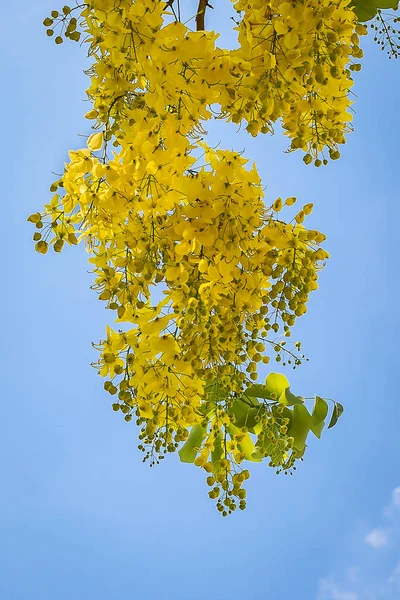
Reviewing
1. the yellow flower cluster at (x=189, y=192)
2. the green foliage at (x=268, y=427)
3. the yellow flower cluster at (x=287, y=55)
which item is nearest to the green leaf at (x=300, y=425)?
the green foliage at (x=268, y=427)

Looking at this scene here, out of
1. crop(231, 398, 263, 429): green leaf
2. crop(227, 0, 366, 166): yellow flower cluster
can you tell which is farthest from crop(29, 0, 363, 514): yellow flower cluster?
crop(231, 398, 263, 429): green leaf

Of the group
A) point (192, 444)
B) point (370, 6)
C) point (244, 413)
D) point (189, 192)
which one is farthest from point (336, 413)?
point (370, 6)

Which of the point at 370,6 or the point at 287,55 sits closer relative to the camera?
the point at 287,55

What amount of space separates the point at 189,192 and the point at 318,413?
68cm

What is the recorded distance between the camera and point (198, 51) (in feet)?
4.64

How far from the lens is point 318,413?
1.81 metres

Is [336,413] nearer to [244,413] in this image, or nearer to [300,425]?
[300,425]

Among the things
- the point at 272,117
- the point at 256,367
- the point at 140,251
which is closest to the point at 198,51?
the point at 272,117

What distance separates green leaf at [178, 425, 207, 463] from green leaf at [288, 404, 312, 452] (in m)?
0.22

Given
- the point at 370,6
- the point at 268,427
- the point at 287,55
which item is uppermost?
the point at 370,6

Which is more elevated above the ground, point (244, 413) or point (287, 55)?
point (287, 55)

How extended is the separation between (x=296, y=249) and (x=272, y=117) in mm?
264

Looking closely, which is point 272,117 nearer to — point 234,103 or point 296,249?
point 234,103

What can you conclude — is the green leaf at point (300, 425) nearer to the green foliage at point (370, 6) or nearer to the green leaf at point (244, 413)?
the green leaf at point (244, 413)
